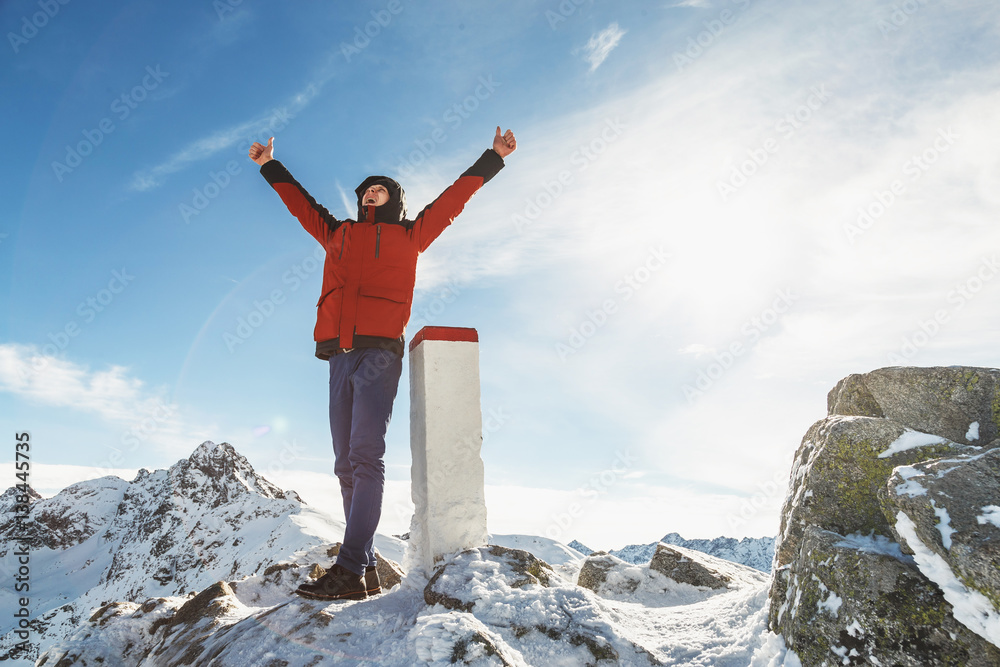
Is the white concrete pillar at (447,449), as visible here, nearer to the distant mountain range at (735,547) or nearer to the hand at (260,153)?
the hand at (260,153)

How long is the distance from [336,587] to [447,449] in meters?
1.30

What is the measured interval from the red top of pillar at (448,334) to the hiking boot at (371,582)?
192 cm

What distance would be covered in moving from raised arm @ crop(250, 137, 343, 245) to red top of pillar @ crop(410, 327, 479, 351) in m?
1.21

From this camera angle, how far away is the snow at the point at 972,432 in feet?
10.7

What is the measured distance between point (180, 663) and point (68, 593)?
187305 mm

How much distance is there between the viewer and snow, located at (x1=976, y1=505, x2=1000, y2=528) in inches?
91.7

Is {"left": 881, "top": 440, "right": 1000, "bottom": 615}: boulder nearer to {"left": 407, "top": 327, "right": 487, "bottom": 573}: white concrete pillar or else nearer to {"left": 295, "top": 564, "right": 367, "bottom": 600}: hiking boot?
{"left": 407, "top": 327, "right": 487, "bottom": 573}: white concrete pillar

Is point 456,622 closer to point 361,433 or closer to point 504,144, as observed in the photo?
point 361,433

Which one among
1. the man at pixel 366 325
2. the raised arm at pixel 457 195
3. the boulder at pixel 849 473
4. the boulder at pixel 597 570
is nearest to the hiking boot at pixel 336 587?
the man at pixel 366 325

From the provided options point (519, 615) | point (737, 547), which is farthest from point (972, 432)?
point (737, 547)

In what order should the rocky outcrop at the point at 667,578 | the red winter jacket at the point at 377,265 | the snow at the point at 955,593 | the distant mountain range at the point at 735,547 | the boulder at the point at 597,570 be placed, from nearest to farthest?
1. the snow at the point at 955,593
2. the red winter jacket at the point at 377,265
3. the rocky outcrop at the point at 667,578
4. the boulder at the point at 597,570
5. the distant mountain range at the point at 735,547

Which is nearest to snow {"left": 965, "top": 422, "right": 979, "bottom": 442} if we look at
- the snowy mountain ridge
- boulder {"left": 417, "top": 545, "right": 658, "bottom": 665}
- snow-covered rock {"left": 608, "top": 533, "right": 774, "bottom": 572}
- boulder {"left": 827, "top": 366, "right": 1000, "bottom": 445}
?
boulder {"left": 827, "top": 366, "right": 1000, "bottom": 445}

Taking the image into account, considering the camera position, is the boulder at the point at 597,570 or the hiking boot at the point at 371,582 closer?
the hiking boot at the point at 371,582

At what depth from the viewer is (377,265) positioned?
4.23 m
